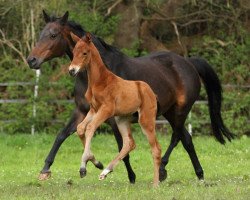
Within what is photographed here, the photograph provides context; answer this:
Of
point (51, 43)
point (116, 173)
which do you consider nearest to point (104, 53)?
point (51, 43)

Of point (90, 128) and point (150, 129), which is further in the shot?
point (150, 129)

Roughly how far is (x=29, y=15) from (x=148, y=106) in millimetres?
12222

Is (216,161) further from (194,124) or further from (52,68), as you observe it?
(52,68)

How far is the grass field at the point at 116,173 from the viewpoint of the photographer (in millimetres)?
9016

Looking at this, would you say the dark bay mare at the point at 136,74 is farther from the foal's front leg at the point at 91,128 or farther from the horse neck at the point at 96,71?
the foal's front leg at the point at 91,128

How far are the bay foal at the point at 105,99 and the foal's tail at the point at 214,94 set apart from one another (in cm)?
339

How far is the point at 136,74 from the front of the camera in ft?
37.2

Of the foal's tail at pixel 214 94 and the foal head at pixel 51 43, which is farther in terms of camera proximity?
the foal's tail at pixel 214 94

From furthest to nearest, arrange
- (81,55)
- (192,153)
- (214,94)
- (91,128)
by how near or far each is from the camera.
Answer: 1. (214,94)
2. (192,153)
3. (81,55)
4. (91,128)

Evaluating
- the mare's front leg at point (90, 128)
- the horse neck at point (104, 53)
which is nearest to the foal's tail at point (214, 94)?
the horse neck at point (104, 53)

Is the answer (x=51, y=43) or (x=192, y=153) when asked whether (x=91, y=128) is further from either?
(x=192, y=153)

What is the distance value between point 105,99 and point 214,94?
13.7 ft

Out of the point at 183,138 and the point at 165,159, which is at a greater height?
the point at 183,138

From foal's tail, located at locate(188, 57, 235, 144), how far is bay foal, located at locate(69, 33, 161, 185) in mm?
3392
